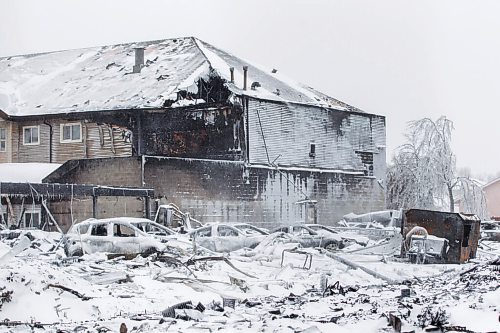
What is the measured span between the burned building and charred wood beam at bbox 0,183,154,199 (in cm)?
291

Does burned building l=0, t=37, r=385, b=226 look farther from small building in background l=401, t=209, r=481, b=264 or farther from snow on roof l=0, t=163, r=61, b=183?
small building in background l=401, t=209, r=481, b=264

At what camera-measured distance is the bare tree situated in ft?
156

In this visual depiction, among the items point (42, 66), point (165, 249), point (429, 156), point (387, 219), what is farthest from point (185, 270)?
point (429, 156)

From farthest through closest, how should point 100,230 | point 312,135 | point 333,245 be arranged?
→ point 312,135
point 333,245
point 100,230

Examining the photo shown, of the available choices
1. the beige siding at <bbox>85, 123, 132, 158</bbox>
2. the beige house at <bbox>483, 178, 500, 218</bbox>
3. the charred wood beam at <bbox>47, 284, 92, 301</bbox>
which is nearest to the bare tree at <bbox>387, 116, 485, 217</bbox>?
the beige house at <bbox>483, 178, 500, 218</bbox>

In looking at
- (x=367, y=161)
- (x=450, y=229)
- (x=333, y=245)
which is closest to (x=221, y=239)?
(x=333, y=245)

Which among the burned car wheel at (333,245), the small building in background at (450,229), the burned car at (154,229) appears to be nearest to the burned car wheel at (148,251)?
the burned car at (154,229)

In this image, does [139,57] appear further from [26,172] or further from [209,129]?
[26,172]

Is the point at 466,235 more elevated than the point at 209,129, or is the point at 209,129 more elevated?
the point at 209,129

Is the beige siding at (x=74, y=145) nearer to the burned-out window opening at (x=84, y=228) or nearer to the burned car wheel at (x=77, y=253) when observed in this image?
the burned-out window opening at (x=84, y=228)

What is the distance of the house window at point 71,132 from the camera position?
113 feet

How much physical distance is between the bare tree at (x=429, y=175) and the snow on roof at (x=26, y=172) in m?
24.4

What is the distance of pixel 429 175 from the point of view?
47.5 m

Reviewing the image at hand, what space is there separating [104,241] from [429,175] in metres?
33.8
